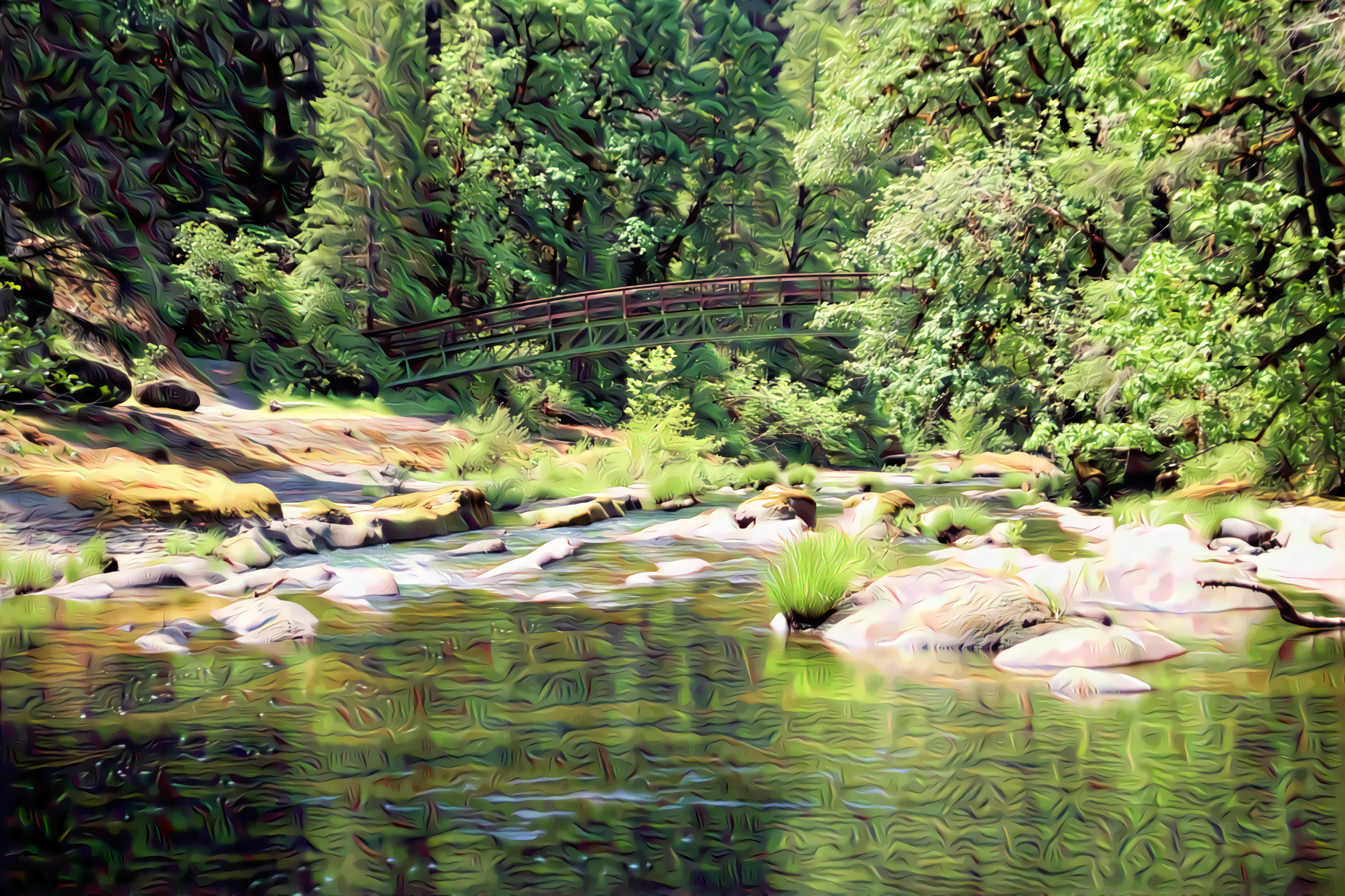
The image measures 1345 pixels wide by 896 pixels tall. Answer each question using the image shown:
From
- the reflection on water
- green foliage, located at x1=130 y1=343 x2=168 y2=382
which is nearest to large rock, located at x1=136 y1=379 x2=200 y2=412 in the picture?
green foliage, located at x1=130 y1=343 x2=168 y2=382

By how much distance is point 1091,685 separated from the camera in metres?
6.70

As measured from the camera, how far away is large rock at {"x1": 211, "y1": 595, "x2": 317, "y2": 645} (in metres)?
8.12

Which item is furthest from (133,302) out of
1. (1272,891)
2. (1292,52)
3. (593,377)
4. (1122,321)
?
(1272,891)

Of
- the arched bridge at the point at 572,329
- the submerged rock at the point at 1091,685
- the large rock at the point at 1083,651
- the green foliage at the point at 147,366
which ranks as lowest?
the submerged rock at the point at 1091,685

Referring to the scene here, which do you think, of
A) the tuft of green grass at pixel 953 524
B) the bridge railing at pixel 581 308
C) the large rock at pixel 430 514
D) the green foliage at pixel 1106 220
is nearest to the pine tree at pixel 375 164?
the bridge railing at pixel 581 308

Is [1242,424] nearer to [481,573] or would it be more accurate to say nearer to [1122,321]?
[1122,321]

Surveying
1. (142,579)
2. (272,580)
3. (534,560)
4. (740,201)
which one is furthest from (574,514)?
(740,201)

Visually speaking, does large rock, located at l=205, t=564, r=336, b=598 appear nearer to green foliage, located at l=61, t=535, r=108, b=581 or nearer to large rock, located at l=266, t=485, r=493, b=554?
green foliage, located at l=61, t=535, r=108, b=581

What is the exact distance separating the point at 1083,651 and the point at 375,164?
24.6 m

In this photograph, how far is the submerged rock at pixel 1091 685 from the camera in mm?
6605

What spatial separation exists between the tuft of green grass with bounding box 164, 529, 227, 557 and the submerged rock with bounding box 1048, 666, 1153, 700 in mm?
8178

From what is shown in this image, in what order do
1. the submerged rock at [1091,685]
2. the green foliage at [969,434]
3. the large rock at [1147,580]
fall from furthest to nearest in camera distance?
the green foliage at [969,434]
the large rock at [1147,580]
the submerged rock at [1091,685]

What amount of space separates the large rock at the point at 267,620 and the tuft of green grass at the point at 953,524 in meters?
7.87

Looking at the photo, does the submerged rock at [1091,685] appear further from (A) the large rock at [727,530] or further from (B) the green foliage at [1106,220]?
(A) the large rock at [727,530]
